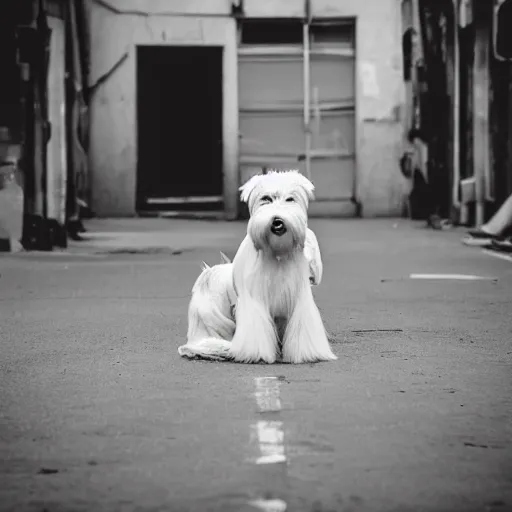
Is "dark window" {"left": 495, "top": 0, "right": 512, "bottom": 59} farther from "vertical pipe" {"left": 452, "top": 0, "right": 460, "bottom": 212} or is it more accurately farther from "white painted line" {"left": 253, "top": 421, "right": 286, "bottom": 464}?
"white painted line" {"left": 253, "top": 421, "right": 286, "bottom": 464}

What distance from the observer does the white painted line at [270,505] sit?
424cm

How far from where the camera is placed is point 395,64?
27.1m

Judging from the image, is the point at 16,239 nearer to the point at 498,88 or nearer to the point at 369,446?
the point at 498,88

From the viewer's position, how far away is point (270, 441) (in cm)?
530

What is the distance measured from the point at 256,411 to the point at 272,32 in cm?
2198

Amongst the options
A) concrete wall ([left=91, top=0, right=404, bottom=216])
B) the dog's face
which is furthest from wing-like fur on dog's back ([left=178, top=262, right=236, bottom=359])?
concrete wall ([left=91, top=0, right=404, bottom=216])

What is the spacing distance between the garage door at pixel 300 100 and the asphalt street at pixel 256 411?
15.6 metres

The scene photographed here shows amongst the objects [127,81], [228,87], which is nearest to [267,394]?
[228,87]

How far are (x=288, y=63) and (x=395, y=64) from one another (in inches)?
85.7

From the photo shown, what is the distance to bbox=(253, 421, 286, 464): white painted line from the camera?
16.3 ft

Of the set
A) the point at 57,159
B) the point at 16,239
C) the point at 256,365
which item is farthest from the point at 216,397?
the point at 57,159

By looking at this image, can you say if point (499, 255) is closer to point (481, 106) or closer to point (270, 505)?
point (481, 106)

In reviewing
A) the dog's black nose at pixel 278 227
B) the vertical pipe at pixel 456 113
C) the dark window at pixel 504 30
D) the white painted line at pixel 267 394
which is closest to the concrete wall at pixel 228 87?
the vertical pipe at pixel 456 113

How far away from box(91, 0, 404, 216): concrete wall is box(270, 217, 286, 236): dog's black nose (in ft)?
64.8
